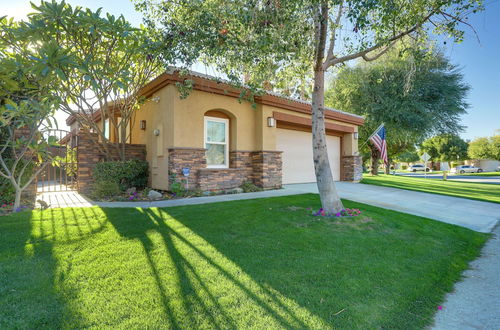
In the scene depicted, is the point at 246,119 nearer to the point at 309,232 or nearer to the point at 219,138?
the point at 219,138

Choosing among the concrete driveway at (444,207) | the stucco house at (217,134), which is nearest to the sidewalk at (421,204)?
the concrete driveway at (444,207)

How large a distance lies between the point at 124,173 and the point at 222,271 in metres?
6.36

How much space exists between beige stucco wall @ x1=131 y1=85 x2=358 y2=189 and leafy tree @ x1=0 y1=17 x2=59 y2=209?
9.38 feet

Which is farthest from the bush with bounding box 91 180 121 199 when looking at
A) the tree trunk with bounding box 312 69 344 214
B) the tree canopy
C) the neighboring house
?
the neighboring house

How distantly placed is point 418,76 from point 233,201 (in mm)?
15812

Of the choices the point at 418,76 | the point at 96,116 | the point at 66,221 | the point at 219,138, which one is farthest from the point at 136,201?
the point at 418,76

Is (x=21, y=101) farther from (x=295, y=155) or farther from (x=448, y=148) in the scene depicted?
(x=448, y=148)

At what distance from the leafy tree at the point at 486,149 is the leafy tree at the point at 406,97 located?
3284cm

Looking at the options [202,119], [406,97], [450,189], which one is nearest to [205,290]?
[202,119]

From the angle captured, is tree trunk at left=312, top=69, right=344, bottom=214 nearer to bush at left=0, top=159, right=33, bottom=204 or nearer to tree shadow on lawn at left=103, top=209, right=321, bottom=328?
tree shadow on lawn at left=103, top=209, right=321, bottom=328

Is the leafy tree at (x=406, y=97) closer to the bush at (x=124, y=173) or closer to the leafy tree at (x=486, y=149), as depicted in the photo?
the bush at (x=124, y=173)

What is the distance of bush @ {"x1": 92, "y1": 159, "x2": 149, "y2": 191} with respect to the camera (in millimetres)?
7702

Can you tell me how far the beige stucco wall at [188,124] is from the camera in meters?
7.75

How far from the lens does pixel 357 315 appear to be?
2205 mm
